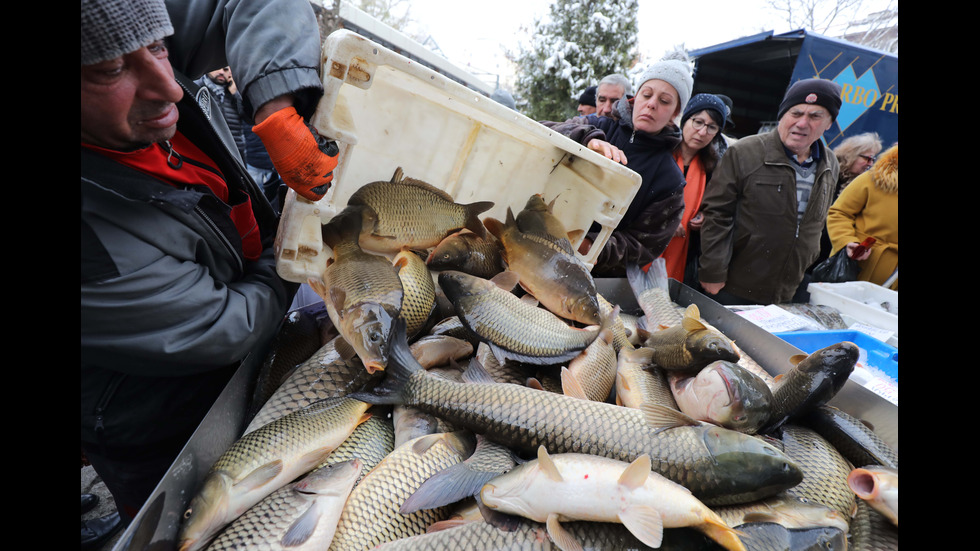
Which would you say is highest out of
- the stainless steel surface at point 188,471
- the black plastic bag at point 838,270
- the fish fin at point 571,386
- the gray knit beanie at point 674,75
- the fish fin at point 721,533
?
the gray knit beanie at point 674,75

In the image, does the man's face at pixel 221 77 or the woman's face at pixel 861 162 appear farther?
the woman's face at pixel 861 162

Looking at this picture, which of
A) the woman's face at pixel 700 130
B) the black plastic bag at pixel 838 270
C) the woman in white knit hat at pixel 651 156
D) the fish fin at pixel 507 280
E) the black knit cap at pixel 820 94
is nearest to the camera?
the fish fin at pixel 507 280

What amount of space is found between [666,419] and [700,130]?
338 cm

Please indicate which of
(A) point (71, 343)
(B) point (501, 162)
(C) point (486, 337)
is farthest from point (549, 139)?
(A) point (71, 343)

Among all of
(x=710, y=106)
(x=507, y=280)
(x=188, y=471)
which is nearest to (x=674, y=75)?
(x=710, y=106)

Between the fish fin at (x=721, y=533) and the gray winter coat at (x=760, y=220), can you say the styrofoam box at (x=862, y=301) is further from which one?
the fish fin at (x=721, y=533)

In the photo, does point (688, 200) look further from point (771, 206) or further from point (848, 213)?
point (848, 213)

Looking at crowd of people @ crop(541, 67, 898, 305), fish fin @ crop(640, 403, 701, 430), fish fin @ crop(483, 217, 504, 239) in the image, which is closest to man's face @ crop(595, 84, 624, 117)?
crowd of people @ crop(541, 67, 898, 305)

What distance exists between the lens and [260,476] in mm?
1207

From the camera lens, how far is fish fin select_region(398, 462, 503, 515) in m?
1.14

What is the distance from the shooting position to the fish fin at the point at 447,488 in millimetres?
1145

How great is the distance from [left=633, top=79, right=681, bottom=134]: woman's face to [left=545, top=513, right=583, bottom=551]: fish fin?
287cm

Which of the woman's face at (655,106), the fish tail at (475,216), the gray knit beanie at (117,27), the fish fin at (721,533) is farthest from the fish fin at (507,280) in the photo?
the woman's face at (655,106)

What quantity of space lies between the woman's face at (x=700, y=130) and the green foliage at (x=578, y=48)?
27.5ft
